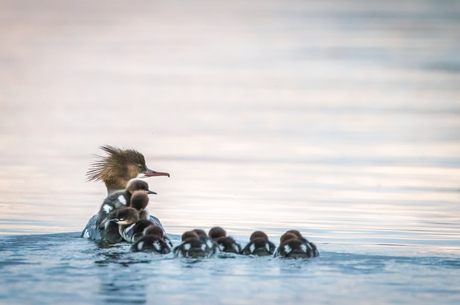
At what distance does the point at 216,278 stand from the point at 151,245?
3.26 feet

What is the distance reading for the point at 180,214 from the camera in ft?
27.0

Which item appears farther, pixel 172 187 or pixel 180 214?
pixel 172 187

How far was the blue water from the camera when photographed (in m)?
4.66

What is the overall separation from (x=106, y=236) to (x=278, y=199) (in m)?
2.28

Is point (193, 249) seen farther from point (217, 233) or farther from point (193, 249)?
point (217, 233)

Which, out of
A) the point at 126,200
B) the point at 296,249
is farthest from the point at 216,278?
the point at 126,200

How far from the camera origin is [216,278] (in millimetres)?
5121

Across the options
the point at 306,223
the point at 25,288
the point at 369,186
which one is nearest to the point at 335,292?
the point at 25,288

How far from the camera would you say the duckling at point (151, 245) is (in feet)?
19.7

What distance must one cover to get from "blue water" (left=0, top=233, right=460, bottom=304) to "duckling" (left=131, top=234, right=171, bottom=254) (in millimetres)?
82

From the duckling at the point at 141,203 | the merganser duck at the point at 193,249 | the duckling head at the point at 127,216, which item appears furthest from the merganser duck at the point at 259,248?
the duckling at the point at 141,203

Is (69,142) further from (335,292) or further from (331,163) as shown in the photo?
(335,292)

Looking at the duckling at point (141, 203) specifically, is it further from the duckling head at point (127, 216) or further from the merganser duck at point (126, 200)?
the duckling head at point (127, 216)

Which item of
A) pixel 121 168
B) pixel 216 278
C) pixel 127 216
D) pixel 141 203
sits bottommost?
pixel 216 278
